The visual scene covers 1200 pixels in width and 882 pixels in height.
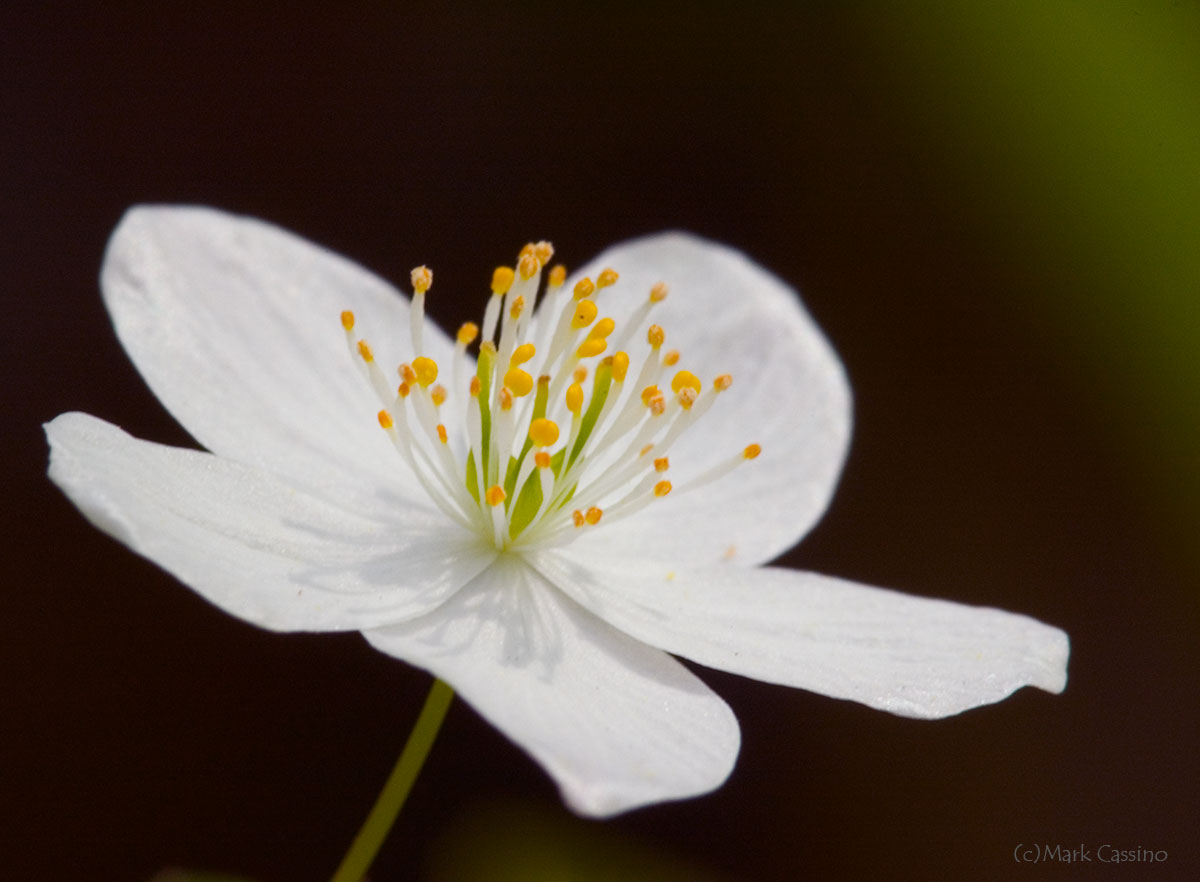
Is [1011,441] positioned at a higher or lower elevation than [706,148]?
lower

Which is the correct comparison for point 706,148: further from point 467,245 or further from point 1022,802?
point 1022,802

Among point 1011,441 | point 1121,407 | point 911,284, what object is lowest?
point 1011,441

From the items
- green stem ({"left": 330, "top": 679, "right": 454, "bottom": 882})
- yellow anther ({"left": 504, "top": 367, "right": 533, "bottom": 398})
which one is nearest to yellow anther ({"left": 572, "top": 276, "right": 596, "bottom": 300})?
yellow anther ({"left": 504, "top": 367, "right": 533, "bottom": 398})

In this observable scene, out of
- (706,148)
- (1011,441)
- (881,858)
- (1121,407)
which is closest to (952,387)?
(1011,441)

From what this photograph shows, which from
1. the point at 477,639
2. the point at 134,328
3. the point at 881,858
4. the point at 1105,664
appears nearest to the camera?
the point at 477,639

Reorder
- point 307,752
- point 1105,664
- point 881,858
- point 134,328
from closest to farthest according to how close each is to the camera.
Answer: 1. point 134,328
2. point 307,752
3. point 881,858
4. point 1105,664

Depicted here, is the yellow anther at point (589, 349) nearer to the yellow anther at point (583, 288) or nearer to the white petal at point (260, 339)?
the yellow anther at point (583, 288)

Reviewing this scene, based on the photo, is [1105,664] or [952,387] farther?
[952,387]
